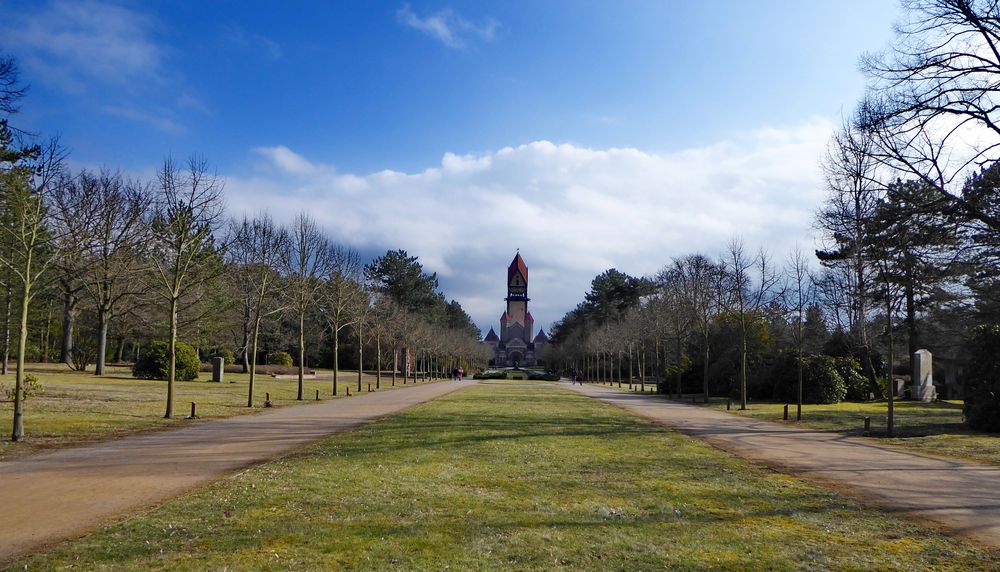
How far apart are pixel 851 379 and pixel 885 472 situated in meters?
23.4

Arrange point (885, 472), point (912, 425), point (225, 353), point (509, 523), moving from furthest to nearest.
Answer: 1. point (225, 353)
2. point (912, 425)
3. point (885, 472)
4. point (509, 523)

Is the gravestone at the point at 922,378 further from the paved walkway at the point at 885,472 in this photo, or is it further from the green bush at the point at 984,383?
the paved walkway at the point at 885,472

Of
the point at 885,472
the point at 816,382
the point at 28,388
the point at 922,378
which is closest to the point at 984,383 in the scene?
the point at 885,472

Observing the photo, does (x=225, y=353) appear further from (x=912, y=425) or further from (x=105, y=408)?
(x=912, y=425)

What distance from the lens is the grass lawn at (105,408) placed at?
560 inches

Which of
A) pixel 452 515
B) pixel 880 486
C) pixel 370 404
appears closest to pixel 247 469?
pixel 452 515

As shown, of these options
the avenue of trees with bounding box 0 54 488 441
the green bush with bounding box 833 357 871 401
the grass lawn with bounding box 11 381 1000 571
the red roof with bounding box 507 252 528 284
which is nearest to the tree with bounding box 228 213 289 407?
the avenue of trees with bounding box 0 54 488 441

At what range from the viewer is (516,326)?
6171 inches

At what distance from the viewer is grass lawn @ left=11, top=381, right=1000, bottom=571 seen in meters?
5.85

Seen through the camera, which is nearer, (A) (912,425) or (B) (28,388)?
(B) (28,388)

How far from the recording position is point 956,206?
12883 mm

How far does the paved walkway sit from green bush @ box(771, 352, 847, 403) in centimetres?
1209

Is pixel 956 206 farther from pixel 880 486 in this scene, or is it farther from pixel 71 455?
pixel 71 455

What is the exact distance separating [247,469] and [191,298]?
35.0 meters
